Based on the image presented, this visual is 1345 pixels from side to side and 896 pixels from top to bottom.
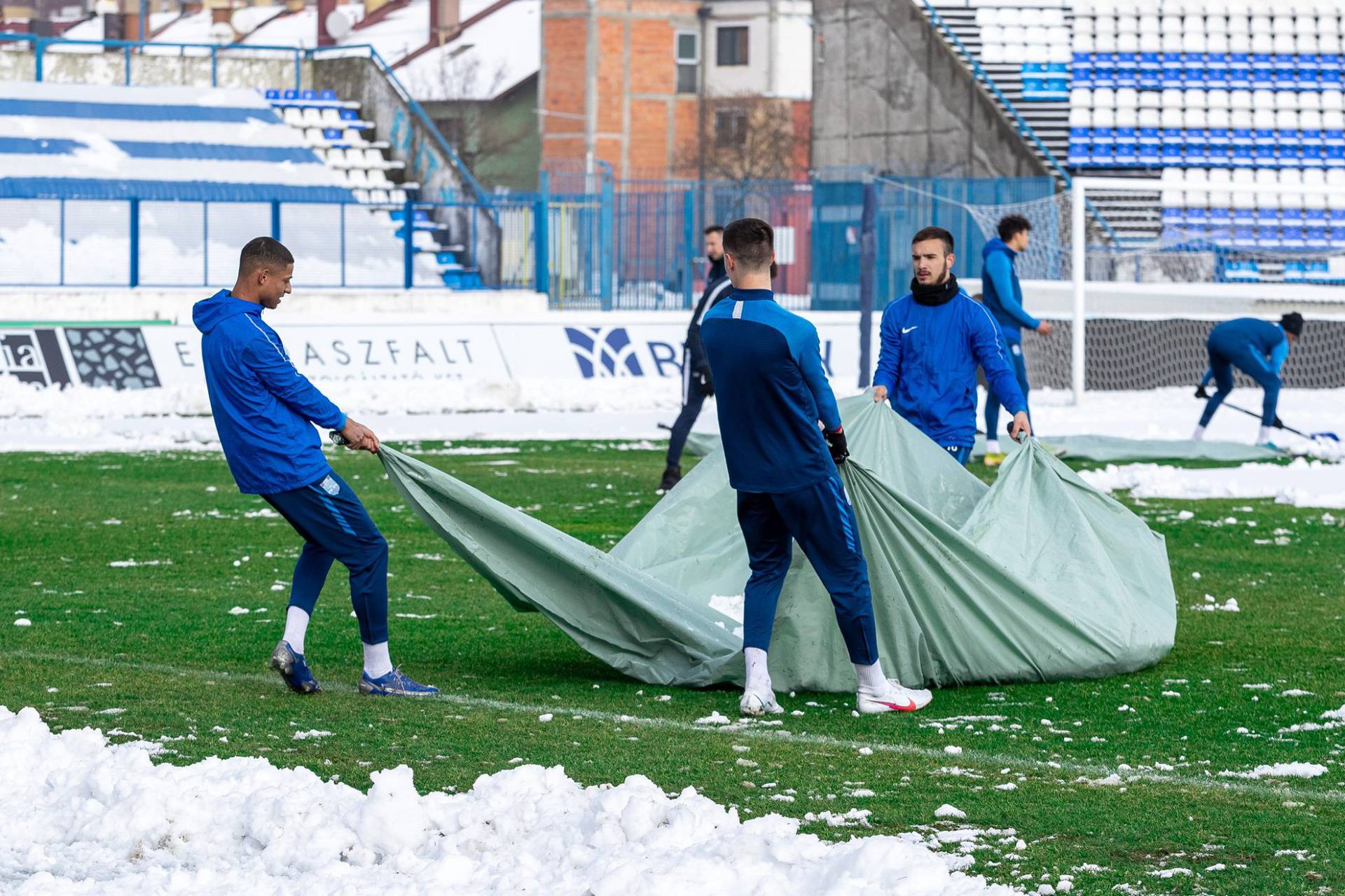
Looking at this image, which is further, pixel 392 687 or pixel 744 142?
pixel 744 142

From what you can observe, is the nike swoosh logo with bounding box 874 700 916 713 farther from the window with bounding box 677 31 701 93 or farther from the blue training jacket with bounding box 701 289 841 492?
the window with bounding box 677 31 701 93

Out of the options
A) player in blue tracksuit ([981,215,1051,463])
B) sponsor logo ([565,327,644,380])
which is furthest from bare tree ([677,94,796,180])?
player in blue tracksuit ([981,215,1051,463])

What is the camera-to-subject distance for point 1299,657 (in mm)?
7754

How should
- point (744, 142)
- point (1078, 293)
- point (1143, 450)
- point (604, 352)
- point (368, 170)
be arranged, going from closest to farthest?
point (1143, 450) < point (1078, 293) < point (604, 352) < point (368, 170) < point (744, 142)

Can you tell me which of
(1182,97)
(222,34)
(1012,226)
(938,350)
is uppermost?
(222,34)

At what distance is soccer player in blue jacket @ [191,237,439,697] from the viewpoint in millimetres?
6617

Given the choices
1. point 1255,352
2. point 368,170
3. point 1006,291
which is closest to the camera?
point 1006,291

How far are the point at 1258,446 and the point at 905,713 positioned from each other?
11154 millimetres

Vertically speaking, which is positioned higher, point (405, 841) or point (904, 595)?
point (904, 595)

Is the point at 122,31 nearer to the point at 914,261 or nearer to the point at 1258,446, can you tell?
the point at 1258,446

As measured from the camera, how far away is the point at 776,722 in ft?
21.3

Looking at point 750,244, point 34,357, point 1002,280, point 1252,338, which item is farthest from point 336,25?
point 750,244

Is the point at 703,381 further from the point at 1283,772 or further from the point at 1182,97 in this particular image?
the point at 1182,97

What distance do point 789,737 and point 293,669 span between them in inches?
70.8
